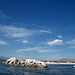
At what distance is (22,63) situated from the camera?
96375mm

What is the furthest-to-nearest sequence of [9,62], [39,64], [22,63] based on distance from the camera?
1. [9,62]
2. [22,63]
3. [39,64]

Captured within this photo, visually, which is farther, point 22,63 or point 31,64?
point 22,63

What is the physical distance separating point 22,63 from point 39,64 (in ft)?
71.1

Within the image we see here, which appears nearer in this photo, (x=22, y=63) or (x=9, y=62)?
(x=22, y=63)

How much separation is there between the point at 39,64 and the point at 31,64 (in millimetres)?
5857

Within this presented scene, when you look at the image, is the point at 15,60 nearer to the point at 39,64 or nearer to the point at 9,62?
the point at 9,62

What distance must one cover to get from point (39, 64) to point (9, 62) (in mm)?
34365

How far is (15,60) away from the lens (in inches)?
3871

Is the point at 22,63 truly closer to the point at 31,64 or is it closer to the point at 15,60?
the point at 15,60

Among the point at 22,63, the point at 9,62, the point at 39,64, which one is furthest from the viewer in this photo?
the point at 9,62

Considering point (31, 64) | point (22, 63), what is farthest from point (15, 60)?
point (31, 64)

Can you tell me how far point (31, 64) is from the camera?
8181 cm

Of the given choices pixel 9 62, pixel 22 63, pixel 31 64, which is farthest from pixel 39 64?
pixel 9 62

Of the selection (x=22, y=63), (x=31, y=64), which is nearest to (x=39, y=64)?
(x=31, y=64)
